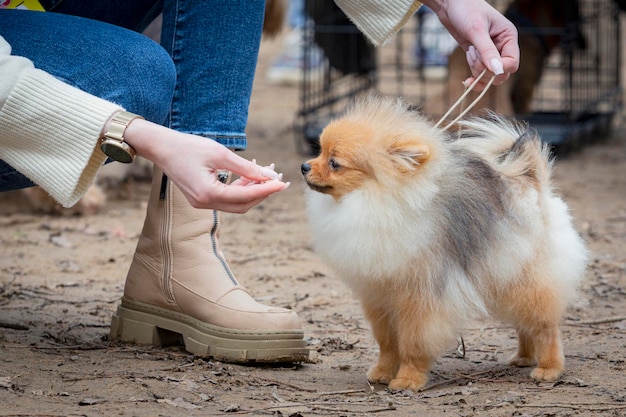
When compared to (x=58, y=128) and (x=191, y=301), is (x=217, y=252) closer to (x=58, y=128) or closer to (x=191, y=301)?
(x=191, y=301)

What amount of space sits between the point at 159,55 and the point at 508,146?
0.89 meters

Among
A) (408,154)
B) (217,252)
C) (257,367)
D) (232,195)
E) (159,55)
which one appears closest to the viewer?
(232,195)

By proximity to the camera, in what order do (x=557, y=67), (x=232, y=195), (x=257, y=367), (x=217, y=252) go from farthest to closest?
(x=557, y=67) < (x=217, y=252) < (x=257, y=367) < (x=232, y=195)

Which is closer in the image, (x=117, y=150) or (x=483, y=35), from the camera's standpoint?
(x=117, y=150)

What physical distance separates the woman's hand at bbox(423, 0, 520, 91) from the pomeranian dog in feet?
0.65

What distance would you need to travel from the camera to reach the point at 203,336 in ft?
7.39

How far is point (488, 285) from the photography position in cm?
205

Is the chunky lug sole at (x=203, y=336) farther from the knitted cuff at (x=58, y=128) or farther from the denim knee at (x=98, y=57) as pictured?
the knitted cuff at (x=58, y=128)

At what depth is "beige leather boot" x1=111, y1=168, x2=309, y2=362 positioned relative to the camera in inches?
87.0

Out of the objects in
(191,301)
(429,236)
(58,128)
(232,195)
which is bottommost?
(191,301)

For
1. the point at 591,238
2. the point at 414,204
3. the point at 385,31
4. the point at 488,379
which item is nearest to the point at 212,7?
the point at 385,31

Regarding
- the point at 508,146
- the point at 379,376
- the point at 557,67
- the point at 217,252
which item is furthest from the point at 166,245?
the point at 557,67

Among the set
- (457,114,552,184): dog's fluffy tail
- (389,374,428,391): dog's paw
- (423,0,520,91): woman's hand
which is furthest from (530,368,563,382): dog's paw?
(423,0,520,91): woman's hand

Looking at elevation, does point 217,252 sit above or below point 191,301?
above
